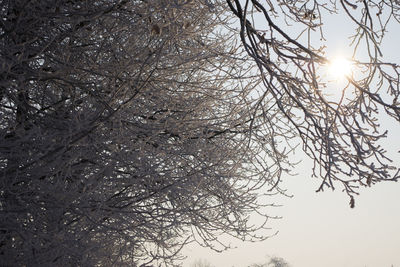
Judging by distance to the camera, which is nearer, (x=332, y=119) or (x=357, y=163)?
(x=357, y=163)

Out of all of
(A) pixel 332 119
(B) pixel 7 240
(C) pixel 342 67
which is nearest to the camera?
(A) pixel 332 119

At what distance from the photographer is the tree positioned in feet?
18.3

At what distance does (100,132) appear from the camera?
6520mm

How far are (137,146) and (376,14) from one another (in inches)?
138

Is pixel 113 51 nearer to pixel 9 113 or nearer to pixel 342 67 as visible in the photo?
pixel 9 113

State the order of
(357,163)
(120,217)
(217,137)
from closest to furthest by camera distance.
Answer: (357,163) < (120,217) < (217,137)

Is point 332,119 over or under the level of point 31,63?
under

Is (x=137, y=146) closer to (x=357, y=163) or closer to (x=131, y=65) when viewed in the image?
(x=131, y=65)

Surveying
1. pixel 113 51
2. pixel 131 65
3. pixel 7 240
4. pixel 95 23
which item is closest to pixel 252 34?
pixel 131 65

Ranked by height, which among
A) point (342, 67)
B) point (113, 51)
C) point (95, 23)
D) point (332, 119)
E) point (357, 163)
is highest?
point (95, 23)

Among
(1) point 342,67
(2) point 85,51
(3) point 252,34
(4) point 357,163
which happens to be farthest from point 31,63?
(4) point 357,163

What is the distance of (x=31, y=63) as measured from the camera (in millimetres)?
6660

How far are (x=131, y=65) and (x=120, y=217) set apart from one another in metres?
1.97

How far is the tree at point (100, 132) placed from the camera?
219 inches
